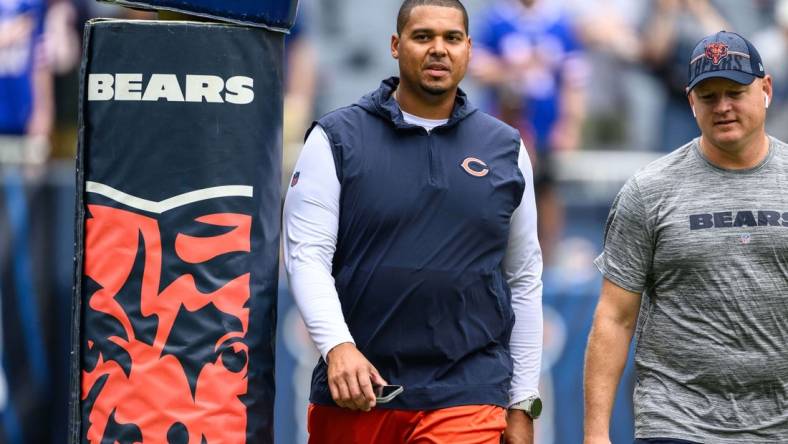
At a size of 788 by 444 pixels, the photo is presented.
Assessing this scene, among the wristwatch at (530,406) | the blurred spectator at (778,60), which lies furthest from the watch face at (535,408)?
the blurred spectator at (778,60)

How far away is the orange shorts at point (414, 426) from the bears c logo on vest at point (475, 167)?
2.47 ft

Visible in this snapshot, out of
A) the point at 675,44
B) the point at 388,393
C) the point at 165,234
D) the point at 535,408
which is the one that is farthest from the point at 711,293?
the point at 675,44

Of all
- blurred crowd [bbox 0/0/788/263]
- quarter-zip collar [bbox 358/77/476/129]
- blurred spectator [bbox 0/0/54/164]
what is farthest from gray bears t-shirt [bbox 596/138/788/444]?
blurred spectator [bbox 0/0/54/164]

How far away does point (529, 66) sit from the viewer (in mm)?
10055

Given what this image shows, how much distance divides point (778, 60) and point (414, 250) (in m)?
6.53

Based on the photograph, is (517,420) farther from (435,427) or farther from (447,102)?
(447,102)

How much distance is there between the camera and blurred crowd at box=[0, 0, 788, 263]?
9.84 metres

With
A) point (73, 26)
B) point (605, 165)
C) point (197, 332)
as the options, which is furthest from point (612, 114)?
point (197, 332)

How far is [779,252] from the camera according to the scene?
15.4ft

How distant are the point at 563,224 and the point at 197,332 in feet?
18.3

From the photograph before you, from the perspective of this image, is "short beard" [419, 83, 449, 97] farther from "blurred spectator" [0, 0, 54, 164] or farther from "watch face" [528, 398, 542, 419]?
"blurred spectator" [0, 0, 54, 164]

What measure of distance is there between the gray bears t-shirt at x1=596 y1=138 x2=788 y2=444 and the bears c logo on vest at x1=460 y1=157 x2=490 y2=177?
49cm

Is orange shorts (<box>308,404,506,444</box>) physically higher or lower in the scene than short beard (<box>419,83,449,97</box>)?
lower

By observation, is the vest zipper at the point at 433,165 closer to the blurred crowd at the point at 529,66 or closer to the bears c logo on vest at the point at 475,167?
the bears c logo on vest at the point at 475,167
